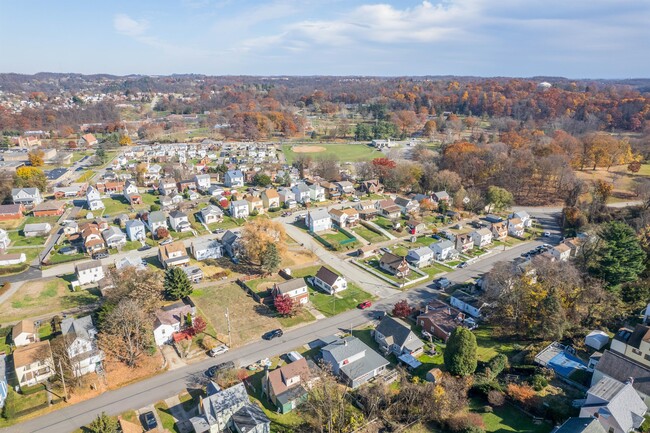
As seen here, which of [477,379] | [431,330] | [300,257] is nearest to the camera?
[477,379]

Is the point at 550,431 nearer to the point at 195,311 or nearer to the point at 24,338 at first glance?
the point at 195,311

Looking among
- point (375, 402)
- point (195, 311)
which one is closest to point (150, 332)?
point (195, 311)

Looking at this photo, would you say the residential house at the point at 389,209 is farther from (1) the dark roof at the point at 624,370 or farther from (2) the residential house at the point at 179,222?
(1) the dark roof at the point at 624,370

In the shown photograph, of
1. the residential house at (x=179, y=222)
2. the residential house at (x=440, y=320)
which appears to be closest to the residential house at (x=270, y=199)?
the residential house at (x=179, y=222)

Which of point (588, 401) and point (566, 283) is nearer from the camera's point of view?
point (588, 401)

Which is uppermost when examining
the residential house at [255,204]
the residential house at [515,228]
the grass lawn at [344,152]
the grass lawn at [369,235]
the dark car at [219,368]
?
the grass lawn at [344,152]

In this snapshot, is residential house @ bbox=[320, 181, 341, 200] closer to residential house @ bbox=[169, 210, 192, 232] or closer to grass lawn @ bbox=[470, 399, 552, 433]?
residential house @ bbox=[169, 210, 192, 232]

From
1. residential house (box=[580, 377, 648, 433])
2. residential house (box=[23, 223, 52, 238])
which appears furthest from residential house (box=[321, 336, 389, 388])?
residential house (box=[23, 223, 52, 238])
